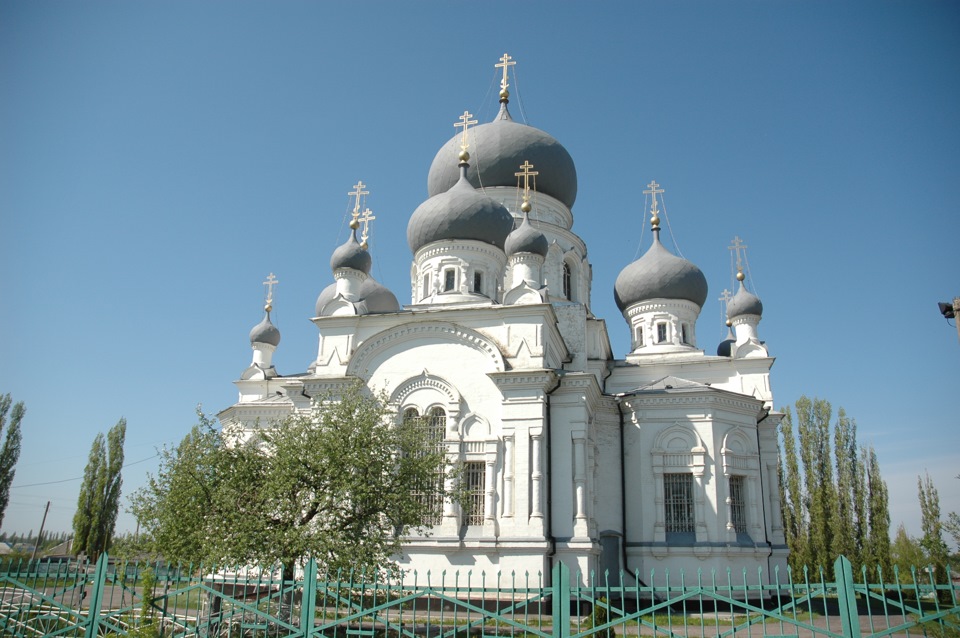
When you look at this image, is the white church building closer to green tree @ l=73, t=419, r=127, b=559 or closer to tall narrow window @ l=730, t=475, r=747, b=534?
tall narrow window @ l=730, t=475, r=747, b=534

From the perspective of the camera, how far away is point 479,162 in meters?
20.3

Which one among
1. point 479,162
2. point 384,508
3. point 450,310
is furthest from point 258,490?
point 479,162

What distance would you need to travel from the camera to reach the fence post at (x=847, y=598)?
5.38 m

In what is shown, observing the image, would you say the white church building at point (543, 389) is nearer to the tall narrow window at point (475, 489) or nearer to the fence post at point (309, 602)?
the tall narrow window at point (475, 489)

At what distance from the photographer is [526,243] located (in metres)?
16.1

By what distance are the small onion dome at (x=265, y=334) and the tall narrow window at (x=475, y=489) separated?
11483 mm

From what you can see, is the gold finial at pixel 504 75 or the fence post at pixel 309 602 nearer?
the fence post at pixel 309 602

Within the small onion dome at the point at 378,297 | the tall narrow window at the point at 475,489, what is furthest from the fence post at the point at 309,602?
the small onion dome at the point at 378,297

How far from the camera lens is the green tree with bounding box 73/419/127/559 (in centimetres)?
2620

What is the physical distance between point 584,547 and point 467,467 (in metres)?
2.67

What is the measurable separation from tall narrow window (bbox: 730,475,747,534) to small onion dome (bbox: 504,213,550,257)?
685cm

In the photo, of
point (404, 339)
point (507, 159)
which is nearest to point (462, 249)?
point (404, 339)

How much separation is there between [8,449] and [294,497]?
1908 cm

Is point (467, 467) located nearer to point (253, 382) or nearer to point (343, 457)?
point (343, 457)
